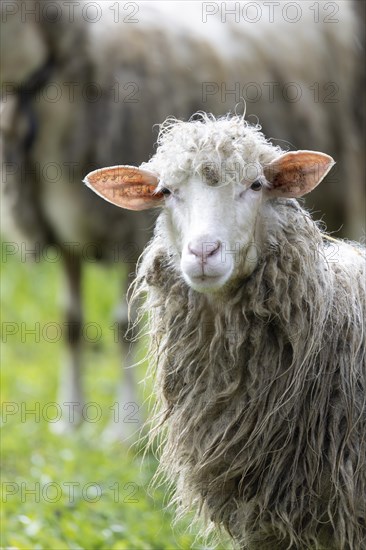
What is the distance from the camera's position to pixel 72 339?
23.4ft

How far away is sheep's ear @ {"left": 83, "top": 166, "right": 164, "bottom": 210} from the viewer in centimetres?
359

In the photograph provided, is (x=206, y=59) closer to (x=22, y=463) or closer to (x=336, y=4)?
(x=336, y=4)

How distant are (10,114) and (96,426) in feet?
6.61

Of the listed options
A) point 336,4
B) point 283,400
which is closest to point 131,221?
point 336,4

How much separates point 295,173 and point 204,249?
50cm

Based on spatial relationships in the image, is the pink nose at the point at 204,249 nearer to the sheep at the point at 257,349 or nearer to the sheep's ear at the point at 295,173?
the sheep at the point at 257,349

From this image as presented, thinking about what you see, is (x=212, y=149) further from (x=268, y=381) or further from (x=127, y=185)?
(x=268, y=381)

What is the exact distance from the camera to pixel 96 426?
6.78 m

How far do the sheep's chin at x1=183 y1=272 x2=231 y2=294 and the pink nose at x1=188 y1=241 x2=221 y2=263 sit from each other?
70 millimetres

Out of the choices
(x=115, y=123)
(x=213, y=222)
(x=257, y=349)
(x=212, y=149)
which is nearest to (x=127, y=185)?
(x=212, y=149)

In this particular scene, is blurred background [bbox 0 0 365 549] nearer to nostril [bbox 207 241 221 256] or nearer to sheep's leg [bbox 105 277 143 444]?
sheep's leg [bbox 105 277 143 444]

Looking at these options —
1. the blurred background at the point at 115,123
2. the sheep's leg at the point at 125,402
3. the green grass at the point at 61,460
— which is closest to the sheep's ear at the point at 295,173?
the green grass at the point at 61,460

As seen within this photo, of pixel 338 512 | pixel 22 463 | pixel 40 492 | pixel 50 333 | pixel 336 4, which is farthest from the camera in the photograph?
pixel 50 333

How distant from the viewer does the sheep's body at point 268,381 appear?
334 cm
